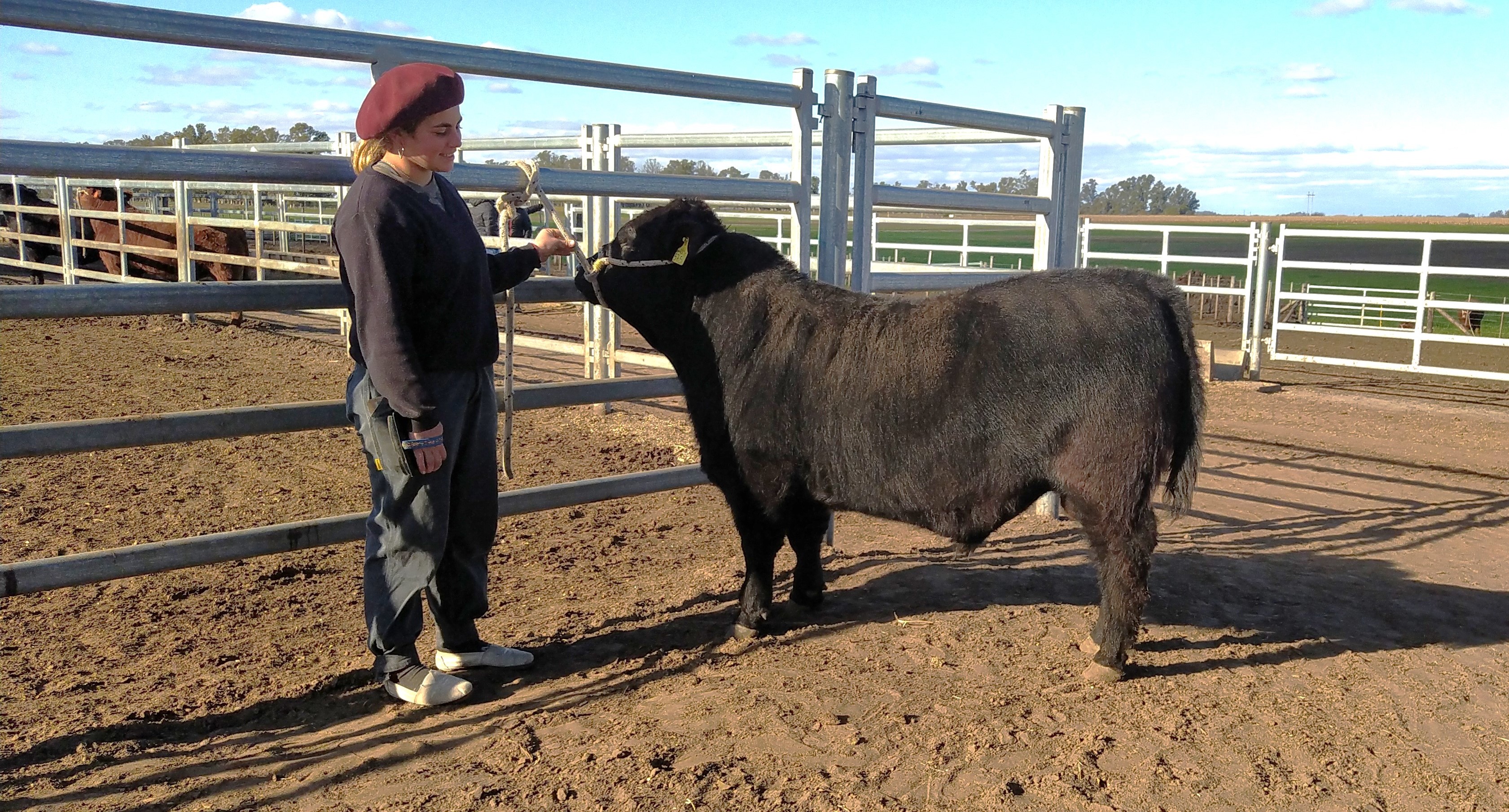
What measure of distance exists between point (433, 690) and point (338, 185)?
160cm

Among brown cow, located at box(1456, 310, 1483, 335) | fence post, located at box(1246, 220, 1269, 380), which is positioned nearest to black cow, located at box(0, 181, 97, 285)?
fence post, located at box(1246, 220, 1269, 380)

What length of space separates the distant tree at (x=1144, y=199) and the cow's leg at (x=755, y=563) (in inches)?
4571

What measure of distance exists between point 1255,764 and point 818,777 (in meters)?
1.28

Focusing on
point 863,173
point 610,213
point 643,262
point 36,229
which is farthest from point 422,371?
point 36,229

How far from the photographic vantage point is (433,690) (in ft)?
10.4

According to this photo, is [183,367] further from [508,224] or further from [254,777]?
[254,777]

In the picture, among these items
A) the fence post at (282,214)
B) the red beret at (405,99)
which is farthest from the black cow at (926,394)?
the fence post at (282,214)

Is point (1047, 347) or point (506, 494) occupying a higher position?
point (1047, 347)

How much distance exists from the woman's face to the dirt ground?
5.41 ft

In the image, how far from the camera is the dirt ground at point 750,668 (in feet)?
9.19

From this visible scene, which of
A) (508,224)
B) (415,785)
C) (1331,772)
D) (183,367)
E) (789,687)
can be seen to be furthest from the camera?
(183,367)

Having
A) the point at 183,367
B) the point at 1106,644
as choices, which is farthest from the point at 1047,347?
the point at 183,367

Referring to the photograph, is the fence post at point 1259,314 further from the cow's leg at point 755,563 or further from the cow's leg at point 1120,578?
the cow's leg at point 755,563

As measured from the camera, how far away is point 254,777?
2729 millimetres
